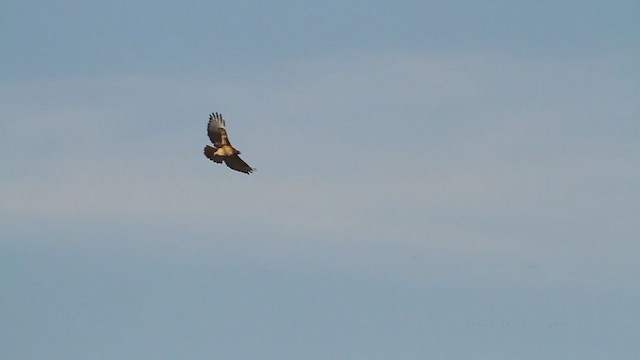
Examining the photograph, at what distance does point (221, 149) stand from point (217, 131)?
1.05 m

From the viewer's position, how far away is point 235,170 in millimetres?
74125

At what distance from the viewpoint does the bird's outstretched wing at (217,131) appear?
7400 cm

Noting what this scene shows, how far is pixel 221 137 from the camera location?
74.2 m

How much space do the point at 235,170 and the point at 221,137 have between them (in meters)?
1.38

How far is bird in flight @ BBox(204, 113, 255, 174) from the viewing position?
241ft

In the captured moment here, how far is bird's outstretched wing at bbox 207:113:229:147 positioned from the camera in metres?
74.0

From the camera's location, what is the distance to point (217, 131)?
7438 cm

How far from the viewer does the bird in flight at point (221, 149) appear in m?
73.4

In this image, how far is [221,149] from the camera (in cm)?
7362
